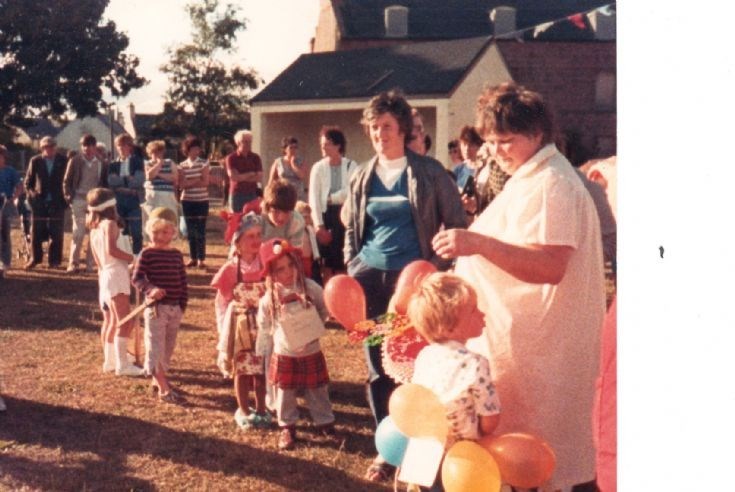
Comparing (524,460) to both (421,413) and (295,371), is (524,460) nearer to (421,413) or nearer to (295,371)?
(421,413)

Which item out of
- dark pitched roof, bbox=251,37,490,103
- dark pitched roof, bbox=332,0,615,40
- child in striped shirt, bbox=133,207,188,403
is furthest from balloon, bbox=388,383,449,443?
dark pitched roof, bbox=332,0,615,40

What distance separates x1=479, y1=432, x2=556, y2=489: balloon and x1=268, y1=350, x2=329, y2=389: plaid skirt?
8.08 feet

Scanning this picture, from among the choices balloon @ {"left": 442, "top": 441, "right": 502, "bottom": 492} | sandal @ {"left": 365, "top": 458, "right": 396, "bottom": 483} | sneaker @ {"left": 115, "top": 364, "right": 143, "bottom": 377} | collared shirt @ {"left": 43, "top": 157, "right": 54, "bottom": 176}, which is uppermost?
collared shirt @ {"left": 43, "top": 157, "right": 54, "bottom": 176}

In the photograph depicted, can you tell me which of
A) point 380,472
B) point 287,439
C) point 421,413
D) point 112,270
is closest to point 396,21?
point 112,270

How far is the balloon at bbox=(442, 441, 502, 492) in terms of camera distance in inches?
115

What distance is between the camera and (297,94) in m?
25.5

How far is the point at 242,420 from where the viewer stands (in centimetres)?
581

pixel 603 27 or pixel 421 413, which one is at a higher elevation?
pixel 603 27

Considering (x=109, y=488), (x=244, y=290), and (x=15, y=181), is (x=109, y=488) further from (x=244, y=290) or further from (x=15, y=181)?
(x=15, y=181)

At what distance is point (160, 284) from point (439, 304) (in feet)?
11.2

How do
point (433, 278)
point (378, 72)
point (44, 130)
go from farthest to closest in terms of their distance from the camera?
1. point (44, 130)
2. point (378, 72)
3. point (433, 278)

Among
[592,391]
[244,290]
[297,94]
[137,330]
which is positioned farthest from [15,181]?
[297,94]

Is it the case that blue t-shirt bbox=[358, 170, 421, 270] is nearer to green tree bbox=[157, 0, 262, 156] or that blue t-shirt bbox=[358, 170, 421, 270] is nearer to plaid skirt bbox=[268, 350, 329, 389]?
plaid skirt bbox=[268, 350, 329, 389]
